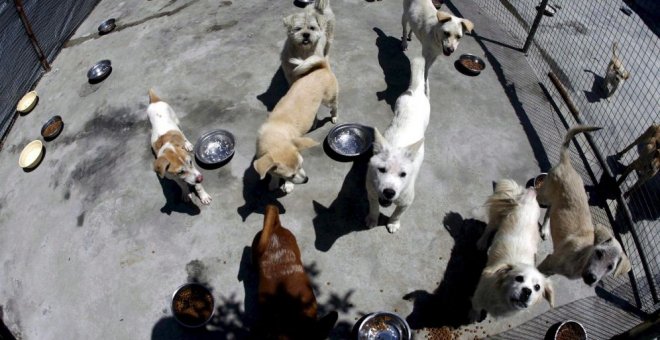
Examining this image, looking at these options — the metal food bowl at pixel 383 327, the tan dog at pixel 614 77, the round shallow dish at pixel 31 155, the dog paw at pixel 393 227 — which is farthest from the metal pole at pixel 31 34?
the tan dog at pixel 614 77

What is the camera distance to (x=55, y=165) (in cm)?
802

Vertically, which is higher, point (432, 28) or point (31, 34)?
point (432, 28)

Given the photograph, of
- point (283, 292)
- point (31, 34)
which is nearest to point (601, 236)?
point (283, 292)

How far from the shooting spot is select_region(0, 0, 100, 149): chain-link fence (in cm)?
928

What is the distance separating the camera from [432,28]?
853 cm

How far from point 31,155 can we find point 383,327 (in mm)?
8293

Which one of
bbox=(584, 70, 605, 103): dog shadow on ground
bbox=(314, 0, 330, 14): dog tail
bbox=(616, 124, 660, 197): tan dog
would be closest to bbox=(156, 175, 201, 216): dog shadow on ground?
bbox=(314, 0, 330, 14): dog tail

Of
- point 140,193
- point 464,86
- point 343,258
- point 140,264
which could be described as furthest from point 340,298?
point 464,86

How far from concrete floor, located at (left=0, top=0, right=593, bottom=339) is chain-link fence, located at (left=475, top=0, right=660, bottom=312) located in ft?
4.16

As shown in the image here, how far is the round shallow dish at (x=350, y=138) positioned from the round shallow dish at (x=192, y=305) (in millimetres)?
3553

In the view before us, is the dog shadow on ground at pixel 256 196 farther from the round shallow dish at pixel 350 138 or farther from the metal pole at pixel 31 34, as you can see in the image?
the metal pole at pixel 31 34

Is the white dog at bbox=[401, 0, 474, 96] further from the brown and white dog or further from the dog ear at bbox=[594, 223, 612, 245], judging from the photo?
the brown and white dog

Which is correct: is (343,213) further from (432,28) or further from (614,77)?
(614,77)

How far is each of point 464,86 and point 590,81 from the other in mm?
4376
